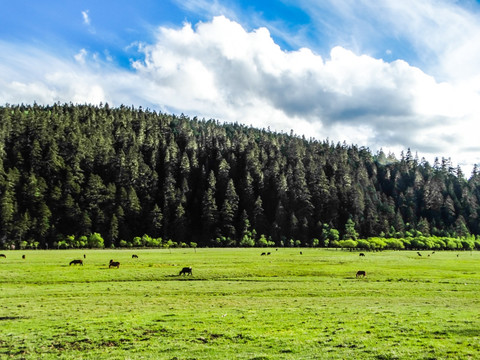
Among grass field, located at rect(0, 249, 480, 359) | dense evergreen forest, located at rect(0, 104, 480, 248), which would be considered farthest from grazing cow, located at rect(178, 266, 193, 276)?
dense evergreen forest, located at rect(0, 104, 480, 248)

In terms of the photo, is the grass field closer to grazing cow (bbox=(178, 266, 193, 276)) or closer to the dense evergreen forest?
grazing cow (bbox=(178, 266, 193, 276))

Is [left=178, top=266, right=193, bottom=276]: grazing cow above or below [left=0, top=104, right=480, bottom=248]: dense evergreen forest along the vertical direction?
below

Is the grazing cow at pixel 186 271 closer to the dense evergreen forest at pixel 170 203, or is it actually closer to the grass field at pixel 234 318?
the grass field at pixel 234 318

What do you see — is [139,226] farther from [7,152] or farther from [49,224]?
[7,152]

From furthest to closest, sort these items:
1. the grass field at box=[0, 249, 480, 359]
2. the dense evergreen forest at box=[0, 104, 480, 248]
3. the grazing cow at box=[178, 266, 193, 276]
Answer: the dense evergreen forest at box=[0, 104, 480, 248] → the grazing cow at box=[178, 266, 193, 276] → the grass field at box=[0, 249, 480, 359]

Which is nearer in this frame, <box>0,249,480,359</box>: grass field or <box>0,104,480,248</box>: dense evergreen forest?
<box>0,249,480,359</box>: grass field

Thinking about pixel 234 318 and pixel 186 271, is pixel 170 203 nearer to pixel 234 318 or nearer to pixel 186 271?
pixel 186 271

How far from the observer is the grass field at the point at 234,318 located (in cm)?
1742

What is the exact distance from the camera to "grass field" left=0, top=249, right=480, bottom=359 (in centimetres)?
1742

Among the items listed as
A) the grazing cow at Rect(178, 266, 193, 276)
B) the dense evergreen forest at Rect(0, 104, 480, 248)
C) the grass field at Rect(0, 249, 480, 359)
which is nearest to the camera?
the grass field at Rect(0, 249, 480, 359)

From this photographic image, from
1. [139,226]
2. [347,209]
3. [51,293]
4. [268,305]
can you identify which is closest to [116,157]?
[139,226]

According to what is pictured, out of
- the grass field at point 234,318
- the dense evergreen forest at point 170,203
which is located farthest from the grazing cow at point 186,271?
the dense evergreen forest at point 170,203

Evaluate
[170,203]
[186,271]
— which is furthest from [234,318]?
[170,203]

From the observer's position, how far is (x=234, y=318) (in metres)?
24.5
